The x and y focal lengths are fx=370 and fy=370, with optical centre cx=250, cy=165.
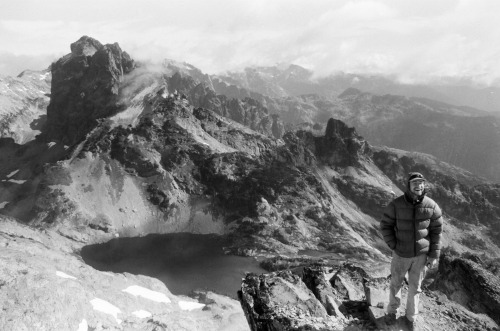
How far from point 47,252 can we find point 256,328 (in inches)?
4485

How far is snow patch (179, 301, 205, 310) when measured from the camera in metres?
116

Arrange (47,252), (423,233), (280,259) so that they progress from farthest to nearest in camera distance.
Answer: (280,259)
(47,252)
(423,233)

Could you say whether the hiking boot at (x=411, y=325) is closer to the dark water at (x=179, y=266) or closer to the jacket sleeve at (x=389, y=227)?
the jacket sleeve at (x=389, y=227)

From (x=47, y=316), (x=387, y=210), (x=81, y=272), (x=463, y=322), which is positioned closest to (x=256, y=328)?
(x=387, y=210)

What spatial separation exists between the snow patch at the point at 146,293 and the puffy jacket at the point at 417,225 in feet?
339

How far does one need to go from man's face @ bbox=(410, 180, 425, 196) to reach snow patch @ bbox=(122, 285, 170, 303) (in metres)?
105

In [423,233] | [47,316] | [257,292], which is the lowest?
[47,316]

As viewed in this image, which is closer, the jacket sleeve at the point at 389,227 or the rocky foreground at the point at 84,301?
the jacket sleeve at the point at 389,227

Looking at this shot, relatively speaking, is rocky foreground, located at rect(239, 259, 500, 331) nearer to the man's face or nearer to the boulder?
the boulder

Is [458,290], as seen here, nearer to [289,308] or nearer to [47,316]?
[289,308]

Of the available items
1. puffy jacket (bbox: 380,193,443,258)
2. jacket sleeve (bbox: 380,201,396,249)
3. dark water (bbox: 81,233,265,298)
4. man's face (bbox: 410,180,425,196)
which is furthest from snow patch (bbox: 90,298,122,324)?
man's face (bbox: 410,180,425,196)

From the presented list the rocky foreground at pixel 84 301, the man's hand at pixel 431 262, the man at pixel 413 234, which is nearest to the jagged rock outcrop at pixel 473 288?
the man at pixel 413 234

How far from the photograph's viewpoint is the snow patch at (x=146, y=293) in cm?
10847

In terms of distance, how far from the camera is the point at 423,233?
54.0ft
